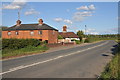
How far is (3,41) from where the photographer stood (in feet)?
90.6

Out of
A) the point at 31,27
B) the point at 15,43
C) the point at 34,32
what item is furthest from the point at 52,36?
the point at 15,43

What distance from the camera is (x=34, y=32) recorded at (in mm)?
49312

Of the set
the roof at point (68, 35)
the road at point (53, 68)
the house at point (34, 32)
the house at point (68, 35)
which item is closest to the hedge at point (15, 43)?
the road at point (53, 68)

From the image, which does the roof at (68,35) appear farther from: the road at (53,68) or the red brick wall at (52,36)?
the road at (53,68)

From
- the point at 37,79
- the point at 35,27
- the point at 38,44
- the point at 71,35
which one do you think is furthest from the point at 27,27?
the point at 37,79

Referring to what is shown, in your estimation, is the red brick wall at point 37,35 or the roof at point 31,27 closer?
the red brick wall at point 37,35

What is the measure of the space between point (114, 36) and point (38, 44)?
130m

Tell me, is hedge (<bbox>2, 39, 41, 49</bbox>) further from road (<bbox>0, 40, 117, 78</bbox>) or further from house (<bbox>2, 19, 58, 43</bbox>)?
house (<bbox>2, 19, 58, 43</bbox>)

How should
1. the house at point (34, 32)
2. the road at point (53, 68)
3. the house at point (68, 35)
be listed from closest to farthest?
the road at point (53, 68), the house at point (34, 32), the house at point (68, 35)

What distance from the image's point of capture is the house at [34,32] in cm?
4841

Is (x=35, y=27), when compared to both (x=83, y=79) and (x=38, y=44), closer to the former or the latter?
(x=38, y=44)

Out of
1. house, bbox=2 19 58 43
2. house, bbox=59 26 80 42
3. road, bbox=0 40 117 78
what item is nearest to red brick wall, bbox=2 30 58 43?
house, bbox=2 19 58 43

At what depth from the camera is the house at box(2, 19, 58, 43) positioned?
48.4 metres

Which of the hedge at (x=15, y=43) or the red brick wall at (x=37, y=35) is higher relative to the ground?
the red brick wall at (x=37, y=35)
